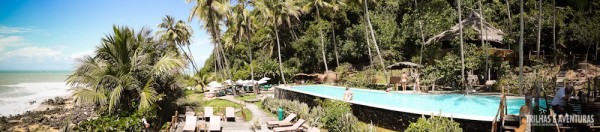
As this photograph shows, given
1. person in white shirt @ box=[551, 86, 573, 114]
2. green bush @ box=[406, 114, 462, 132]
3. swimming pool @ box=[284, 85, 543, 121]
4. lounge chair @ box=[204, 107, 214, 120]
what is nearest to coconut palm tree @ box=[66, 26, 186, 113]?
lounge chair @ box=[204, 107, 214, 120]

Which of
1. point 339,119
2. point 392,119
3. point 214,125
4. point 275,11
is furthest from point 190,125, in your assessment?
point 275,11

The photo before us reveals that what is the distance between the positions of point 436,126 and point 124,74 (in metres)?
9.58

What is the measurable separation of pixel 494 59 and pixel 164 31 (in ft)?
116

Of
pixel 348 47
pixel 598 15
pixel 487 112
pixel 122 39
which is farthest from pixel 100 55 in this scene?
pixel 598 15

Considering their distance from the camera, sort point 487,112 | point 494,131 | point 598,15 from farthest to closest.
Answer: point 598,15 → point 487,112 → point 494,131

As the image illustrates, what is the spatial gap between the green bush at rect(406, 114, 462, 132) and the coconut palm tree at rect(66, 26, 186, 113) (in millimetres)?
7892

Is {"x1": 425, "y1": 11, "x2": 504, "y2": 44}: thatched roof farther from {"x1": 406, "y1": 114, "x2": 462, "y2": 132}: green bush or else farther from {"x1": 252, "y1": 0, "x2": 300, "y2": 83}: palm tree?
{"x1": 406, "y1": 114, "x2": 462, "y2": 132}: green bush

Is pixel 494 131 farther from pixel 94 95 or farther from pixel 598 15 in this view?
pixel 598 15

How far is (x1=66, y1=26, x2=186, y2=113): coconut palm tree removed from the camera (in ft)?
35.9

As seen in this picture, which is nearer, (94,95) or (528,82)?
(94,95)

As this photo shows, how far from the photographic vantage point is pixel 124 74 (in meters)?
11.6

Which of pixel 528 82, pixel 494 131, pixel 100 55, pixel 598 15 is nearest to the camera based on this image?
Result: pixel 494 131

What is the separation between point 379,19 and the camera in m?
37.3

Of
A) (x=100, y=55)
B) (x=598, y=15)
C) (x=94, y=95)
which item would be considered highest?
(x=598, y=15)
